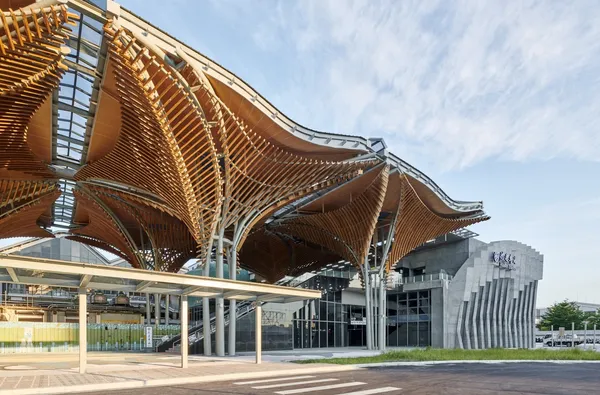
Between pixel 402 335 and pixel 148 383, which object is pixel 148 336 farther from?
pixel 402 335

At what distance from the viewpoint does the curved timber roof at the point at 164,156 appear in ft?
53.0

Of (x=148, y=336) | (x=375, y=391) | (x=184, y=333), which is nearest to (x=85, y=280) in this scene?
(x=184, y=333)

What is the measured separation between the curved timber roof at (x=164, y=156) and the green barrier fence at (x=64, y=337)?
7.93 m

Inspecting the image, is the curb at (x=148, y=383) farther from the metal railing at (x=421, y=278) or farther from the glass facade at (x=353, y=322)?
the metal railing at (x=421, y=278)

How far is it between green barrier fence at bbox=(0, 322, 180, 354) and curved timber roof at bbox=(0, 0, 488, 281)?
7.93m

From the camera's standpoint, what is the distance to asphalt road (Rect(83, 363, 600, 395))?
13539 mm

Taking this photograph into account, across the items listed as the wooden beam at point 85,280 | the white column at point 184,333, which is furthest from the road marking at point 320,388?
the wooden beam at point 85,280

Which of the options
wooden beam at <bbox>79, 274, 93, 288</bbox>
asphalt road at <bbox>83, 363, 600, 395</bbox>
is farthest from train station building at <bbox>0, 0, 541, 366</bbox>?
asphalt road at <bbox>83, 363, 600, 395</bbox>

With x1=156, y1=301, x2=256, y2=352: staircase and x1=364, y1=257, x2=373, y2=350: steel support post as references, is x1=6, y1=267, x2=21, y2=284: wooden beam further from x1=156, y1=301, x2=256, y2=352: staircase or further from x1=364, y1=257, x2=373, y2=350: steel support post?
x1=364, y1=257, x2=373, y2=350: steel support post

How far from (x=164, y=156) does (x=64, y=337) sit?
15.7 m

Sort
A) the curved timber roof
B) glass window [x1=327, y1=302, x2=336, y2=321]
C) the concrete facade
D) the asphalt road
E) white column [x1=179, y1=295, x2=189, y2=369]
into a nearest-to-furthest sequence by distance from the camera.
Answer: the asphalt road → the curved timber roof → white column [x1=179, y1=295, x2=189, y2=369] → the concrete facade → glass window [x1=327, y1=302, x2=336, y2=321]

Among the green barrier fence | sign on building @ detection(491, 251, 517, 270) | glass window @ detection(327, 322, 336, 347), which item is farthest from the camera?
sign on building @ detection(491, 251, 517, 270)

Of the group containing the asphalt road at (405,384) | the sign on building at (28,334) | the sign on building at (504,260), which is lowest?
the sign on building at (28,334)

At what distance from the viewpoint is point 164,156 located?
21859 millimetres
